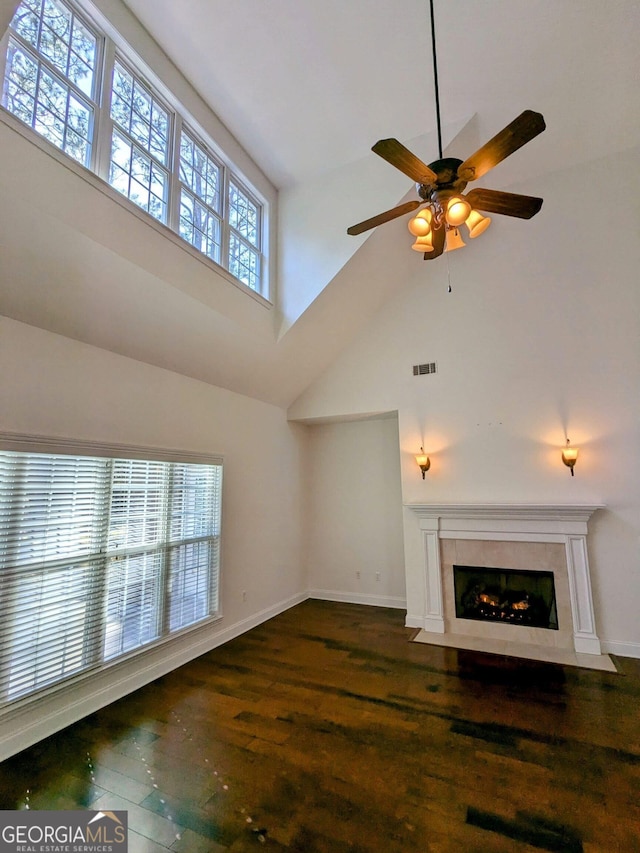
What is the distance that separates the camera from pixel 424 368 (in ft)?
16.5

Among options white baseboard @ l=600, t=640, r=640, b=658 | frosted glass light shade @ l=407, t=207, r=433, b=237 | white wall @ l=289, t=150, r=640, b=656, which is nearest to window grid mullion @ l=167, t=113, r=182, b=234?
frosted glass light shade @ l=407, t=207, r=433, b=237

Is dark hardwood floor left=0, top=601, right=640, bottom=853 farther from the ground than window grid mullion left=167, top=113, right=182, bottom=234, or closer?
closer

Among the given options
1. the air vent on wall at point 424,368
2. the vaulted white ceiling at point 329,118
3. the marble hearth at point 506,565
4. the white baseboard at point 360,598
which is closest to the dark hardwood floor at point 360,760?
the marble hearth at point 506,565

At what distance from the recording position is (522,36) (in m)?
3.04

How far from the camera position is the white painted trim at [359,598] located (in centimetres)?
546

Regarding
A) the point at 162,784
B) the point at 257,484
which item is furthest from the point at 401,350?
the point at 162,784

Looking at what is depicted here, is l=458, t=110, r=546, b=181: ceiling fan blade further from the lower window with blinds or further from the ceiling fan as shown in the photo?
the lower window with blinds

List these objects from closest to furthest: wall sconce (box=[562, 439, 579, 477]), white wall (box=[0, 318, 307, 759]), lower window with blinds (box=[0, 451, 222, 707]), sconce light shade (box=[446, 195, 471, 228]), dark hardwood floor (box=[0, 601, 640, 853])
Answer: dark hardwood floor (box=[0, 601, 640, 853]) < sconce light shade (box=[446, 195, 471, 228]) < lower window with blinds (box=[0, 451, 222, 707]) < white wall (box=[0, 318, 307, 759]) < wall sconce (box=[562, 439, 579, 477])

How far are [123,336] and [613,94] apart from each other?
191 inches

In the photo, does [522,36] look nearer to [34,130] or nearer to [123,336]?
[34,130]

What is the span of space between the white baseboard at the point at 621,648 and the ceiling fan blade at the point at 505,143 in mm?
4371

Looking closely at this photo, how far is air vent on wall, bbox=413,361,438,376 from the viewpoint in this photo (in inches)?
196

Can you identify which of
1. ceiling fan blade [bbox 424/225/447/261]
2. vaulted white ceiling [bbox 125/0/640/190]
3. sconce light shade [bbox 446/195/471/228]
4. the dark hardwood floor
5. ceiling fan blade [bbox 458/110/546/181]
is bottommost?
the dark hardwood floor

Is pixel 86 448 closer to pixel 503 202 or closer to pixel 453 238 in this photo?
pixel 453 238
